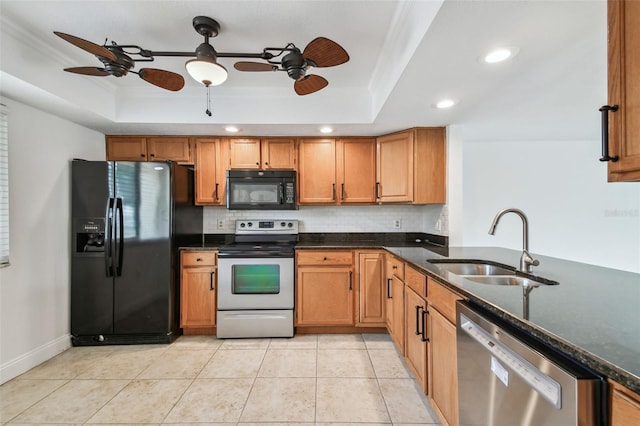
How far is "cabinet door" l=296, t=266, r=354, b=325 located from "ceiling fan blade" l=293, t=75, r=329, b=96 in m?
1.74

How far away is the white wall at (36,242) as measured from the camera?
221 centimetres

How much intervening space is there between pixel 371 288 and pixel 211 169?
2.23m

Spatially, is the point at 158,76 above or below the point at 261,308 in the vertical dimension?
above

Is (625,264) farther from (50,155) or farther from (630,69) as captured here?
(50,155)

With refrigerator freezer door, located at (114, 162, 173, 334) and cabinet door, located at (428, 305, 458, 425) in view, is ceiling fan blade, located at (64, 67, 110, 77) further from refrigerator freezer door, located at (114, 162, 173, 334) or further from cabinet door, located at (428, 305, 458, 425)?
cabinet door, located at (428, 305, 458, 425)

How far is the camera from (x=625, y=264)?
3.77 meters

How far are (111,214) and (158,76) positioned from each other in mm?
1496

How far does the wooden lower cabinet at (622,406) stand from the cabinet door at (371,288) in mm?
2247

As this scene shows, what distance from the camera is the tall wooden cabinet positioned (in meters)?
3.23

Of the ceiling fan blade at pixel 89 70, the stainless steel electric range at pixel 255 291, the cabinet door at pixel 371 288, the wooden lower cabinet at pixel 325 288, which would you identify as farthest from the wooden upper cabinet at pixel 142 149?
the cabinet door at pixel 371 288

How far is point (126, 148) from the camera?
3.15 meters

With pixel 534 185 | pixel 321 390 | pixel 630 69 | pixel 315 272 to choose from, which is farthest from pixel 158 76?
pixel 534 185

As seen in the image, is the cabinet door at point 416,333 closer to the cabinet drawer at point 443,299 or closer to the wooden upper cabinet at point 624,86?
the cabinet drawer at point 443,299

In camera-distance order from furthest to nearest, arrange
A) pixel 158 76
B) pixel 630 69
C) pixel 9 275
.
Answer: pixel 9 275 → pixel 158 76 → pixel 630 69
